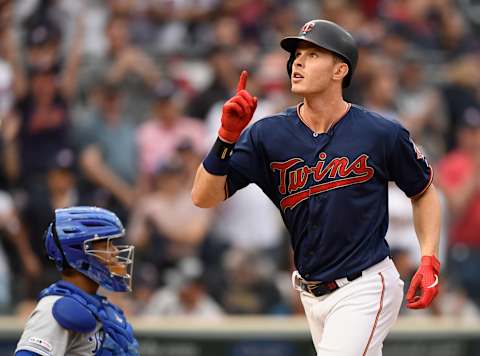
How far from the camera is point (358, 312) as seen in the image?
461 centimetres

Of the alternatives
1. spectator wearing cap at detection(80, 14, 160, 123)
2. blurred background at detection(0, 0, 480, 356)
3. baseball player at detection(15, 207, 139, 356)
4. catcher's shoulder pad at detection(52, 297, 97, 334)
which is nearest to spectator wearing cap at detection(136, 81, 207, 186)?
blurred background at detection(0, 0, 480, 356)

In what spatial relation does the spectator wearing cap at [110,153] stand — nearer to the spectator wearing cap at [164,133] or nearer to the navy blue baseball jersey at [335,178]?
the spectator wearing cap at [164,133]

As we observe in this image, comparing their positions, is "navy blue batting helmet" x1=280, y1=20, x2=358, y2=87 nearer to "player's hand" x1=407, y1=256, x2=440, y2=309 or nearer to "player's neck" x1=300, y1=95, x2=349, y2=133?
"player's neck" x1=300, y1=95, x2=349, y2=133

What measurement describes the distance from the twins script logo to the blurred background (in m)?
2.99

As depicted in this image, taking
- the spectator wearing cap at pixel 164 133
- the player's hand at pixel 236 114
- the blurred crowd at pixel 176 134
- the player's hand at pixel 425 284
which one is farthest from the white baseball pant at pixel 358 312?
the spectator wearing cap at pixel 164 133

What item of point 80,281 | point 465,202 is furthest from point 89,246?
point 465,202

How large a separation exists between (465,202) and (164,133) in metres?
2.62

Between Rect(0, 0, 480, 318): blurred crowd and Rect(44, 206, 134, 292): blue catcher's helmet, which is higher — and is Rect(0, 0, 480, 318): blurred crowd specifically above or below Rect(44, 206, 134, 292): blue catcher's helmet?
below

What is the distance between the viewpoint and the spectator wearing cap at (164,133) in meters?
9.09

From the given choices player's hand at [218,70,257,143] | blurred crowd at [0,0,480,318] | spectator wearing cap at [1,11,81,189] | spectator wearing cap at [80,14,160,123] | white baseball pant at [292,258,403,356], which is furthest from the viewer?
spectator wearing cap at [80,14,160,123]

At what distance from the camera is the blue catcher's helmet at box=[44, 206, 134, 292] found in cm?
459

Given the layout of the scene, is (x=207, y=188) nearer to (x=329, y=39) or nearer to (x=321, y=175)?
(x=321, y=175)

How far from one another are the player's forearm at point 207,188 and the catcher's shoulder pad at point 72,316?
715 millimetres

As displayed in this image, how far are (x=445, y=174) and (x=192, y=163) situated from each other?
2320 mm
